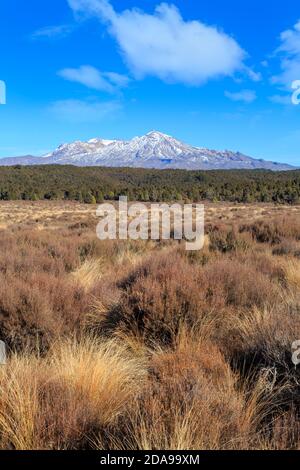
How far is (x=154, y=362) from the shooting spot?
3572mm

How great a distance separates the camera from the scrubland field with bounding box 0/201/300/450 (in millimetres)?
2467

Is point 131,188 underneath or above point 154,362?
above

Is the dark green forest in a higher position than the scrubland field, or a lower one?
higher

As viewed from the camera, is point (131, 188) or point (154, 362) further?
point (131, 188)

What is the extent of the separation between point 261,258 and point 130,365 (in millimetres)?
5473

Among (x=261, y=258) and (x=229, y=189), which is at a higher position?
(x=229, y=189)

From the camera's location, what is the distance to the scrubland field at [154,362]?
2.47m

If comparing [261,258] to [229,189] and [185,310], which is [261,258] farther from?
[229,189]

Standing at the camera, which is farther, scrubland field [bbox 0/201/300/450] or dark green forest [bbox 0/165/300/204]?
dark green forest [bbox 0/165/300/204]

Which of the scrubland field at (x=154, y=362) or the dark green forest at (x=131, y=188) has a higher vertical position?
the dark green forest at (x=131, y=188)

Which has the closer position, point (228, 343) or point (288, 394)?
point (288, 394)

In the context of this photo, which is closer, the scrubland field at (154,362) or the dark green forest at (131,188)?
the scrubland field at (154,362)

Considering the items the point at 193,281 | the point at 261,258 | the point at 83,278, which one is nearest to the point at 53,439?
the point at 193,281
